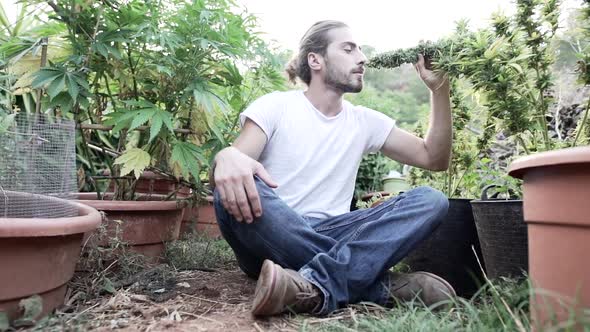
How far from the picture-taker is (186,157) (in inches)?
75.0

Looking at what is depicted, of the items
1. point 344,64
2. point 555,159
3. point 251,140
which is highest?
point 344,64

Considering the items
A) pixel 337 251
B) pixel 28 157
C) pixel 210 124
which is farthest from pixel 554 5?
pixel 28 157

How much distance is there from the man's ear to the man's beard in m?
0.09

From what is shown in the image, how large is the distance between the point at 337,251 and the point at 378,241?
0.14 meters

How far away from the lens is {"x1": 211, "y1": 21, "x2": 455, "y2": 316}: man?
4.86ft

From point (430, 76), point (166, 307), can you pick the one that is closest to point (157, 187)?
point (166, 307)

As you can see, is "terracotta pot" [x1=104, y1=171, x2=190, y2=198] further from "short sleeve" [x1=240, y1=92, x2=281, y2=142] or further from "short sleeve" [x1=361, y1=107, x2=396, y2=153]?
"short sleeve" [x1=361, y1=107, x2=396, y2=153]

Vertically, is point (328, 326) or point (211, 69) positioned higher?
point (211, 69)

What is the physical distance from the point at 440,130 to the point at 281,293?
1028mm

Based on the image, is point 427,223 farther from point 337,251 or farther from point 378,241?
point 337,251

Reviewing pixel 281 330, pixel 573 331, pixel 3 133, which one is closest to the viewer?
pixel 573 331

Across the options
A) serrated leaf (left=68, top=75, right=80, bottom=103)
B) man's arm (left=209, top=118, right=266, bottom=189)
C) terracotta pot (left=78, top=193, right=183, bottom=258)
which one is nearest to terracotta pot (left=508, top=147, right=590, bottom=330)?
man's arm (left=209, top=118, right=266, bottom=189)

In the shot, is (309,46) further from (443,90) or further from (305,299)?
(305,299)

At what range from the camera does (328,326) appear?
131 centimetres
